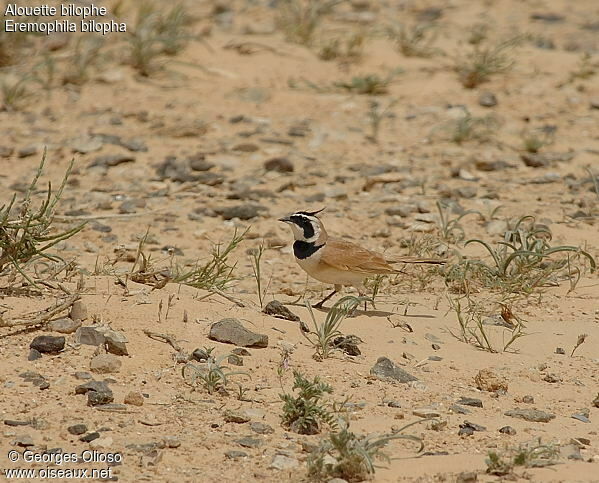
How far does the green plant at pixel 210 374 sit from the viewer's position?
4.42m

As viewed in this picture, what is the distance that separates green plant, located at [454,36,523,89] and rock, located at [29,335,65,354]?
648 cm

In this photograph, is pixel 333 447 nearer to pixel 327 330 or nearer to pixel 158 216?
pixel 327 330

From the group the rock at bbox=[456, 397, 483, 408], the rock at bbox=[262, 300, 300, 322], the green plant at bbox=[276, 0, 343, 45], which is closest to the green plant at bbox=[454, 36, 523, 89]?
the green plant at bbox=[276, 0, 343, 45]

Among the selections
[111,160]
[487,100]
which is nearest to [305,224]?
[111,160]

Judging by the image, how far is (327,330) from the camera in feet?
16.0

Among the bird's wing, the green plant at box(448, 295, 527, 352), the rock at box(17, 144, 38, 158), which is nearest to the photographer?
the green plant at box(448, 295, 527, 352)

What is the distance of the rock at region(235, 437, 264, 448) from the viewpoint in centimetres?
401

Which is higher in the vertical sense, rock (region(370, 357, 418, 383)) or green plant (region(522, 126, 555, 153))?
rock (region(370, 357, 418, 383))

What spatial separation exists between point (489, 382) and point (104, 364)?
1733 mm

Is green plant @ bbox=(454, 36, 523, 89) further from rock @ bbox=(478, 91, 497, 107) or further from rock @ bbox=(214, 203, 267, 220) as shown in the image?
rock @ bbox=(214, 203, 267, 220)

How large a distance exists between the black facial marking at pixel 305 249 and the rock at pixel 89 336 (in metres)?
1.47

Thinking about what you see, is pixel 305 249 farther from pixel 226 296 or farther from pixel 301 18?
pixel 301 18

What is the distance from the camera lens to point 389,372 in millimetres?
4785

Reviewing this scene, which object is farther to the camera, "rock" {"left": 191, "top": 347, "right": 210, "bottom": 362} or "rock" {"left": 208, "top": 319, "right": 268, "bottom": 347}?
"rock" {"left": 208, "top": 319, "right": 268, "bottom": 347}
